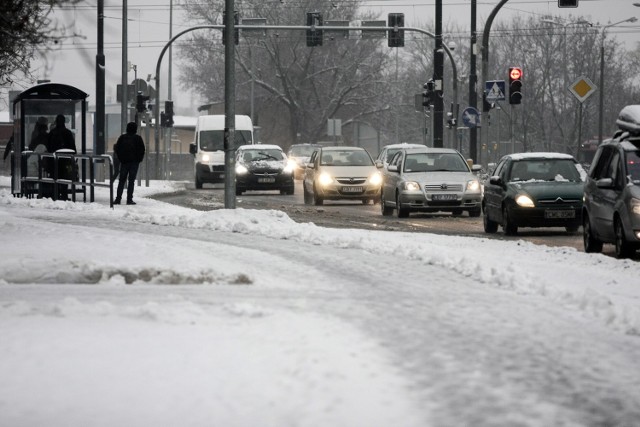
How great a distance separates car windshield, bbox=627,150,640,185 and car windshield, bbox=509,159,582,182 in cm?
540

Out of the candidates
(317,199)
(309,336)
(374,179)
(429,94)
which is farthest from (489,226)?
(429,94)

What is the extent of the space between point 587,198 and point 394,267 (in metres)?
5.58

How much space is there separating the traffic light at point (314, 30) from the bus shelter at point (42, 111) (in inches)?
742

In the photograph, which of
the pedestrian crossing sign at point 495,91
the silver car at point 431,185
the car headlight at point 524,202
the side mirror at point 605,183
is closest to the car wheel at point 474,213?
the silver car at point 431,185

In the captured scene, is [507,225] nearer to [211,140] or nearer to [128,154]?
[128,154]

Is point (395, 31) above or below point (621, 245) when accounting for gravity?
above

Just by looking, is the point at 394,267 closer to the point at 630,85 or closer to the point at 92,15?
the point at 92,15

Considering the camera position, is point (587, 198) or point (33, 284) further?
point (587, 198)

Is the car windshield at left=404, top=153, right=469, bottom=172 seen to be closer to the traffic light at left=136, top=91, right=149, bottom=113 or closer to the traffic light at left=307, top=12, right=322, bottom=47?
the traffic light at left=136, top=91, right=149, bottom=113

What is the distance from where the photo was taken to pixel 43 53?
1081 cm

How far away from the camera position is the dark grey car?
58.2 feet

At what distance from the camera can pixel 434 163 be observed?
99.6 ft

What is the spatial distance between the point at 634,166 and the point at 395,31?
29.7 m

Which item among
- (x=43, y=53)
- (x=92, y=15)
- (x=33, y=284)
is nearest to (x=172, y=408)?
(x=92, y=15)
